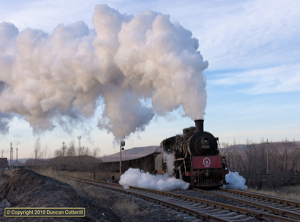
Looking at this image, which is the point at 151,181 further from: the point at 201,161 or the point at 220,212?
the point at 220,212

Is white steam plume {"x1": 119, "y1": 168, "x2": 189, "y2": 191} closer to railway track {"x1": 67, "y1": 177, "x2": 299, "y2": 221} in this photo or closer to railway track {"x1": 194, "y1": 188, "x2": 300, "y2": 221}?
railway track {"x1": 194, "y1": 188, "x2": 300, "y2": 221}

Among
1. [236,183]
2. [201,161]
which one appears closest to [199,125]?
[201,161]

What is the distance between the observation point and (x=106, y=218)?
7.43m

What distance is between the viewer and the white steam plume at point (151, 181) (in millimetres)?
16444

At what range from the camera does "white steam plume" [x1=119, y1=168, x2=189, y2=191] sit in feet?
53.9

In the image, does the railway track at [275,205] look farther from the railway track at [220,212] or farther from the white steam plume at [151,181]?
the white steam plume at [151,181]

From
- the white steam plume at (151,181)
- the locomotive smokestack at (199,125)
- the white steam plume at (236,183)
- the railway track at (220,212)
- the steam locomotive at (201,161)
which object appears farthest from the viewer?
the white steam plume at (236,183)

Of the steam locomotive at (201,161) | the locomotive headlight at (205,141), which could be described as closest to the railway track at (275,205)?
the steam locomotive at (201,161)

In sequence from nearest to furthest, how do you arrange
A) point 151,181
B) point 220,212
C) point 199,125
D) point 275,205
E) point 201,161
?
point 220,212
point 275,205
point 201,161
point 199,125
point 151,181

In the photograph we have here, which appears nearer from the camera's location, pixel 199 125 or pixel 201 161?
pixel 201 161

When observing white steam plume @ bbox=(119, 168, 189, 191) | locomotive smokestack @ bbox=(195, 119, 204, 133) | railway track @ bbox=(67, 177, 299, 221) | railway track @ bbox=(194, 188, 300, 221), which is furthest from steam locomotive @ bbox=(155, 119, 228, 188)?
railway track @ bbox=(67, 177, 299, 221)

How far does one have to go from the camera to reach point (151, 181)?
18750 millimetres

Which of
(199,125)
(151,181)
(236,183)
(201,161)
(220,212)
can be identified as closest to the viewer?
(220,212)

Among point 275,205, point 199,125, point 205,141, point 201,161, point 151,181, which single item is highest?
point 199,125
